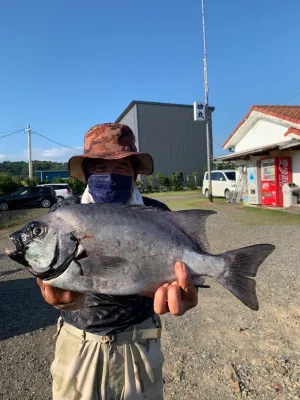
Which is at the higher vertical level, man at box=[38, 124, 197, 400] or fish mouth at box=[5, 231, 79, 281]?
fish mouth at box=[5, 231, 79, 281]

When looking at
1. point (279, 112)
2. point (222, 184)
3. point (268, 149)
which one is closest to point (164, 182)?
point (222, 184)

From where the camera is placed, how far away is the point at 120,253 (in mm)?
1593

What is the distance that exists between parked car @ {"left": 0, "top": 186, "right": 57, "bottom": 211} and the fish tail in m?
21.5

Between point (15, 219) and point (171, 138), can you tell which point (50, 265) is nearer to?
point (15, 219)

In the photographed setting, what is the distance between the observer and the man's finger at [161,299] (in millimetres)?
1617

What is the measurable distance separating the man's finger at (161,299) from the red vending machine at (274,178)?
15.5 metres

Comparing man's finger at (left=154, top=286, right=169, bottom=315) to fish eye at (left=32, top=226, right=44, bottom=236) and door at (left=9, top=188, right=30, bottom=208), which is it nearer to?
fish eye at (left=32, top=226, right=44, bottom=236)

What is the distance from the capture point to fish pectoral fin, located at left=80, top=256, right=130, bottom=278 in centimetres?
152

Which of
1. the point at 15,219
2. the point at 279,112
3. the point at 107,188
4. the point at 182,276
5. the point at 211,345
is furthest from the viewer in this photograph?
the point at 279,112

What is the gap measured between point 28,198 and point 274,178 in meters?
15.3

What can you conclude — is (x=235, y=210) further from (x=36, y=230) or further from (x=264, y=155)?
(x=36, y=230)

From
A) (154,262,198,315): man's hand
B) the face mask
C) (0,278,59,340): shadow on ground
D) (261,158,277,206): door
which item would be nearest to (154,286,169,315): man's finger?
(154,262,198,315): man's hand

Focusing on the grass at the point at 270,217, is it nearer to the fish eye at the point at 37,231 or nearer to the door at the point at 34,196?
the fish eye at the point at 37,231

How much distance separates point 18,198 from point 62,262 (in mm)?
22103
